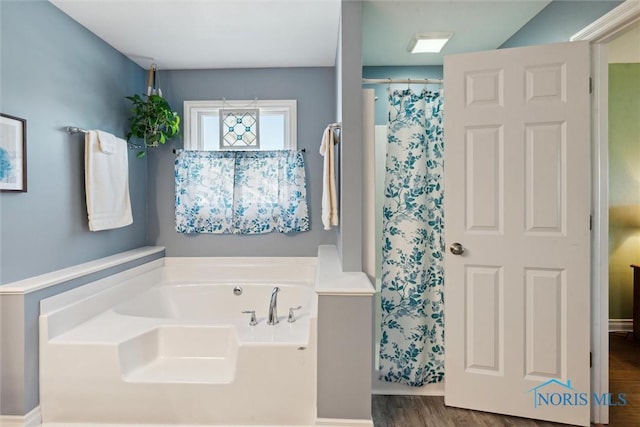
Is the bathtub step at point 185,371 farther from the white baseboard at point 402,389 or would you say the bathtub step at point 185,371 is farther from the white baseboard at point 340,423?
the white baseboard at point 402,389

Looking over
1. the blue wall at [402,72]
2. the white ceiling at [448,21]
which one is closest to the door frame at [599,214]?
the white ceiling at [448,21]

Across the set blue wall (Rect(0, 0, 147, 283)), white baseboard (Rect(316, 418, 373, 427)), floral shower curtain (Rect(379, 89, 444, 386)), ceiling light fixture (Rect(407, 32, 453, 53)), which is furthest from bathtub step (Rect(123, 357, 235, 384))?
ceiling light fixture (Rect(407, 32, 453, 53))

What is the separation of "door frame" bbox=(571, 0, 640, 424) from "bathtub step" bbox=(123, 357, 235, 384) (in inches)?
78.2

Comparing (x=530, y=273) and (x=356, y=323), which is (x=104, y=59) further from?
(x=530, y=273)

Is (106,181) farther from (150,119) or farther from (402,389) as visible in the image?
(402,389)

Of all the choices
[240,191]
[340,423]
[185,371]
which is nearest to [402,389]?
[340,423]

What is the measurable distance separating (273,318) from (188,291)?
1.27m

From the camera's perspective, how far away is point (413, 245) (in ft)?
7.43

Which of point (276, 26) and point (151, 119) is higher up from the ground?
point (276, 26)

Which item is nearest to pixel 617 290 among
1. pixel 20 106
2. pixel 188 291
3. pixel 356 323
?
pixel 356 323

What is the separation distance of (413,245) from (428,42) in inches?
60.4

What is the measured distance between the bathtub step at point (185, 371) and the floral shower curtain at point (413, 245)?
0.98 meters

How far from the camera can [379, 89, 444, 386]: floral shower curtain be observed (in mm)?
2268

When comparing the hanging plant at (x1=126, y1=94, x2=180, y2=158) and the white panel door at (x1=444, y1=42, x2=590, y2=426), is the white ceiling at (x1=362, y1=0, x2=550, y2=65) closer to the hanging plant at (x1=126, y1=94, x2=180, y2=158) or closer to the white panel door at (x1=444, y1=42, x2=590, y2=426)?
the white panel door at (x1=444, y1=42, x2=590, y2=426)
